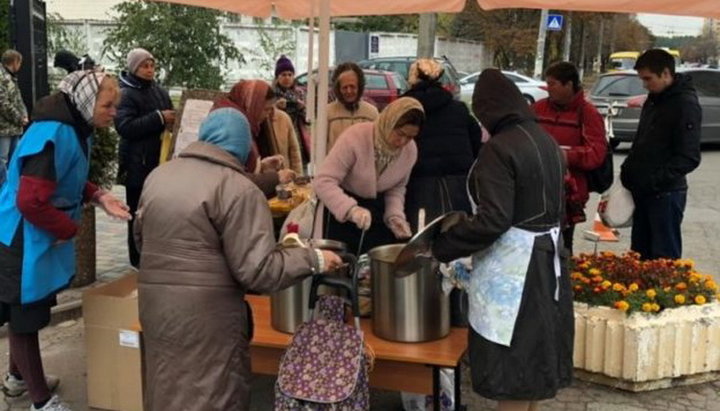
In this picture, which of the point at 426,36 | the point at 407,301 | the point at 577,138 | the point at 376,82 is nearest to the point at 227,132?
the point at 407,301

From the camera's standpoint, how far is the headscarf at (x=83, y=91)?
10.5 feet

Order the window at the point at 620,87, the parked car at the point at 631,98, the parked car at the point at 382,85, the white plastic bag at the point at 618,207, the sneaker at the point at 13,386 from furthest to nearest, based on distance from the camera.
Result: the parked car at the point at 382,85, the window at the point at 620,87, the parked car at the point at 631,98, the white plastic bag at the point at 618,207, the sneaker at the point at 13,386

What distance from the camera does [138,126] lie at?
522 cm

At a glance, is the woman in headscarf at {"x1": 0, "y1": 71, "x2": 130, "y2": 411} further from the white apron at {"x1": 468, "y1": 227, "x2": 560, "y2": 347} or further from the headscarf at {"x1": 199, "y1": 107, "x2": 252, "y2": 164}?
the white apron at {"x1": 468, "y1": 227, "x2": 560, "y2": 347}

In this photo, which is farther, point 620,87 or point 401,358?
point 620,87

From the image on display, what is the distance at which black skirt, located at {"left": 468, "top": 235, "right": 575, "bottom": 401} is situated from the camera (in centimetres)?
272

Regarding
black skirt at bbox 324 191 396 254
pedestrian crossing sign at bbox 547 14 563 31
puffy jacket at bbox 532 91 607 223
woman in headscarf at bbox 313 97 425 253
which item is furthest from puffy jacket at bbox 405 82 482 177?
pedestrian crossing sign at bbox 547 14 563 31

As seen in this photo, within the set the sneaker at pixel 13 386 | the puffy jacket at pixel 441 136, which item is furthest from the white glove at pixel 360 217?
the sneaker at pixel 13 386

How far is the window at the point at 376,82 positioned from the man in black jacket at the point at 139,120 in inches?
426

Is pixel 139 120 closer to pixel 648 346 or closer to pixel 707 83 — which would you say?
pixel 648 346

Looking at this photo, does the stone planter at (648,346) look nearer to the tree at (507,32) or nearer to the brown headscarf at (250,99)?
the brown headscarf at (250,99)

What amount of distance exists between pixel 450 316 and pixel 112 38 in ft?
46.3

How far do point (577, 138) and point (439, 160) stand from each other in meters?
1.04

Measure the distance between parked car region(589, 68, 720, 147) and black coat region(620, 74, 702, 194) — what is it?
8888 millimetres
